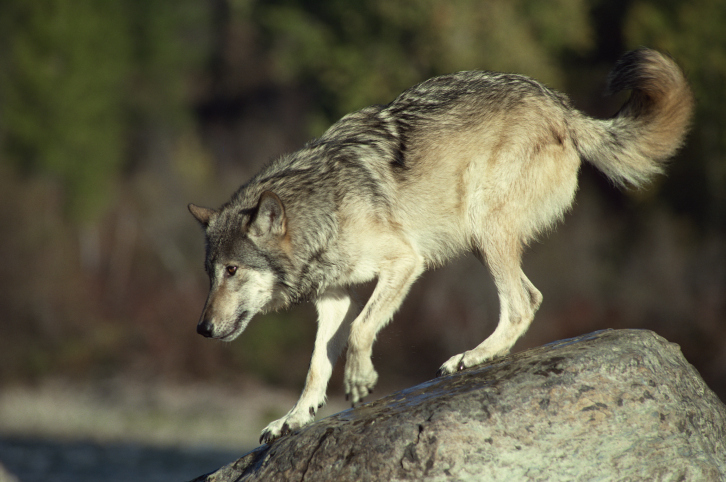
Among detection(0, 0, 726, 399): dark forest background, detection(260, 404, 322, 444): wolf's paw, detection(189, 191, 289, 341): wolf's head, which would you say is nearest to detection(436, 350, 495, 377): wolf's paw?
detection(260, 404, 322, 444): wolf's paw

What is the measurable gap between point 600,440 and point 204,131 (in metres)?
42.5

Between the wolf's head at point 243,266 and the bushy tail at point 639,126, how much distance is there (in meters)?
2.68

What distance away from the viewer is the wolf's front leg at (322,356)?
601 centimetres

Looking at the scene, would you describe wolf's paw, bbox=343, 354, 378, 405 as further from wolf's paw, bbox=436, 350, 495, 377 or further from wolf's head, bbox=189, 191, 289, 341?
wolf's head, bbox=189, 191, 289, 341

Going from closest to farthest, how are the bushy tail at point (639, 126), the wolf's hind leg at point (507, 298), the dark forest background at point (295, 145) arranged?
1. the wolf's hind leg at point (507, 298)
2. the bushy tail at point (639, 126)
3. the dark forest background at point (295, 145)

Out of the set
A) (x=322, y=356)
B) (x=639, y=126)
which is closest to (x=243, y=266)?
(x=322, y=356)

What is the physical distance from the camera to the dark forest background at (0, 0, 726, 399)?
22.0m

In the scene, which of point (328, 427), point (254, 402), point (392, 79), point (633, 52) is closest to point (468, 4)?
point (392, 79)

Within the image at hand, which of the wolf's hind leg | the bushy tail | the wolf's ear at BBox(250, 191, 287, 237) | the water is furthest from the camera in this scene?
the water

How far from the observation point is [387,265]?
628 cm

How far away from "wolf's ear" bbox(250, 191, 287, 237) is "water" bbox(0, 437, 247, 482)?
12.0 m

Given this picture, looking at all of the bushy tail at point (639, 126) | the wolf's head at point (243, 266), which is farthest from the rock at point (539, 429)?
the bushy tail at point (639, 126)

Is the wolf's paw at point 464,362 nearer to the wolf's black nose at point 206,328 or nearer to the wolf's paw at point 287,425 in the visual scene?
the wolf's paw at point 287,425

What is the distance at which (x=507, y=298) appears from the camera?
6.33 meters
